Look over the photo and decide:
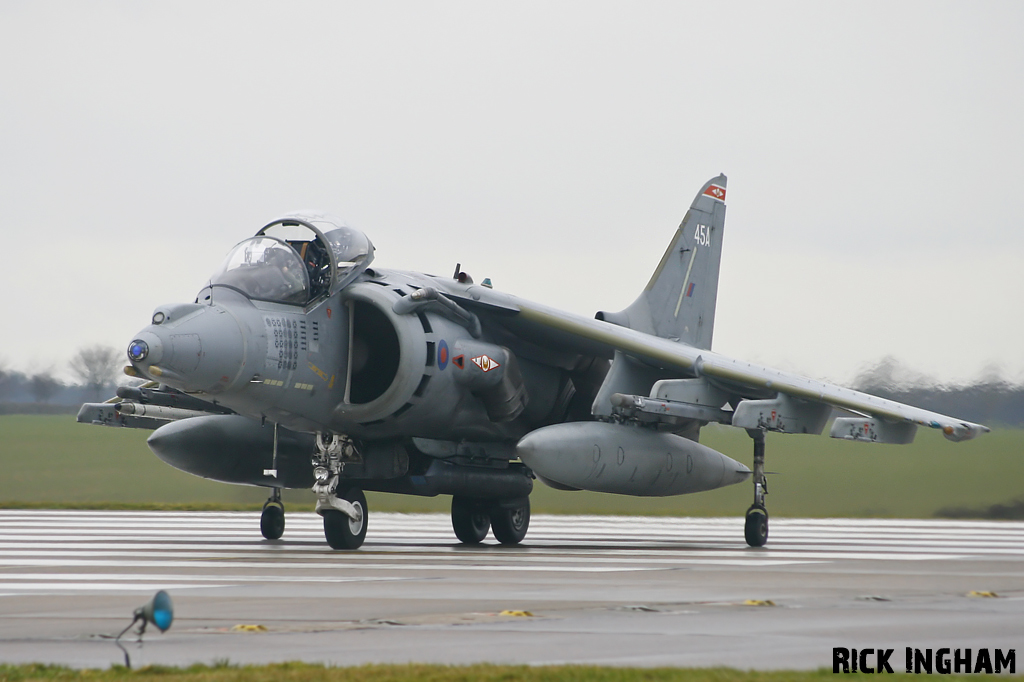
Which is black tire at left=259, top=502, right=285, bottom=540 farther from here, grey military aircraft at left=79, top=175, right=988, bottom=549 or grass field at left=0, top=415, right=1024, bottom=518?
grass field at left=0, top=415, right=1024, bottom=518

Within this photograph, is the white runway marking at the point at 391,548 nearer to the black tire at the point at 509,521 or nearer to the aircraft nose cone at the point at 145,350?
the black tire at the point at 509,521

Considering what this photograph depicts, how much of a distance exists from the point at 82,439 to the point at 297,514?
13.5ft

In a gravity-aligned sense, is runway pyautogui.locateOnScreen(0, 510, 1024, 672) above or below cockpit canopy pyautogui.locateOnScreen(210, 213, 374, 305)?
below

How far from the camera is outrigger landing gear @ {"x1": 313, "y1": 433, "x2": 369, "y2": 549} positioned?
39.9 feet

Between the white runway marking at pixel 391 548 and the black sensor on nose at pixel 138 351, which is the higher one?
the black sensor on nose at pixel 138 351

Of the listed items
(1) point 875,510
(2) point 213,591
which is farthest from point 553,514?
(2) point 213,591

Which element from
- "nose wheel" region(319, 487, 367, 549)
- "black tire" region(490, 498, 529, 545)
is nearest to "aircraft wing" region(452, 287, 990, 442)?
"black tire" region(490, 498, 529, 545)

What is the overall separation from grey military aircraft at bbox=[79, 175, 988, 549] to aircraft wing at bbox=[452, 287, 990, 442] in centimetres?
2

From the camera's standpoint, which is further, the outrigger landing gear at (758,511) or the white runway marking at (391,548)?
the outrigger landing gear at (758,511)

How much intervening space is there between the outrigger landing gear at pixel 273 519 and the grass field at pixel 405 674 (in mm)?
9159

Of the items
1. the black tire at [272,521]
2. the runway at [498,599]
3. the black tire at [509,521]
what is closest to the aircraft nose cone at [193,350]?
the runway at [498,599]

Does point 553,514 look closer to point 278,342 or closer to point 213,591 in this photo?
point 278,342

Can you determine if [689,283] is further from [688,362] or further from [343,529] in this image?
[343,529]

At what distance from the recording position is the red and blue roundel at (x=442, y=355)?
12970 millimetres
